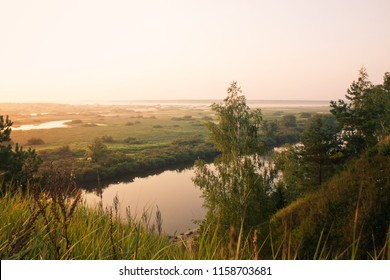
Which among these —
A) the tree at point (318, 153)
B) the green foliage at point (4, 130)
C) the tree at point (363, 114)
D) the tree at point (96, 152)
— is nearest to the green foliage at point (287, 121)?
the tree at point (363, 114)

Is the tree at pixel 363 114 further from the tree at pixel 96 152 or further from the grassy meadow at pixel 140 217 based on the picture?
the tree at pixel 96 152

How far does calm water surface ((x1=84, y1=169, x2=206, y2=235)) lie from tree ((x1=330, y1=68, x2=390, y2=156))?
→ 16450mm

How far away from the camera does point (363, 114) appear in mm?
27297

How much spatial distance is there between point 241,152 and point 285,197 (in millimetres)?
10529

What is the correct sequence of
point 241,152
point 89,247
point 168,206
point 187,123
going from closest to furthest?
point 89,247, point 241,152, point 168,206, point 187,123

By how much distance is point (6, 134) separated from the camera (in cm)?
1772

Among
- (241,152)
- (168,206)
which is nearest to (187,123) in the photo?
(168,206)

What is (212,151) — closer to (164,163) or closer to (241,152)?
→ (164,163)

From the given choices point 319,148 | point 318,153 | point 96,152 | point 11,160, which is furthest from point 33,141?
point 319,148

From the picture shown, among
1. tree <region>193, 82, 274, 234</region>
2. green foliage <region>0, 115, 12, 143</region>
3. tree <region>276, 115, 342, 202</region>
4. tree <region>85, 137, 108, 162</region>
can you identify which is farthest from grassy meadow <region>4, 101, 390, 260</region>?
tree <region>276, 115, 342, 202</region>

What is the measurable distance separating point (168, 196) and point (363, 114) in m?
25.7

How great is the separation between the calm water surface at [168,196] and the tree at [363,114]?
1645 centimetres

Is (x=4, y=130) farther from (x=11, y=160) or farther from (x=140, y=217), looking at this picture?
(x=140, y=217)

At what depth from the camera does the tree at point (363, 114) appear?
979 inches
